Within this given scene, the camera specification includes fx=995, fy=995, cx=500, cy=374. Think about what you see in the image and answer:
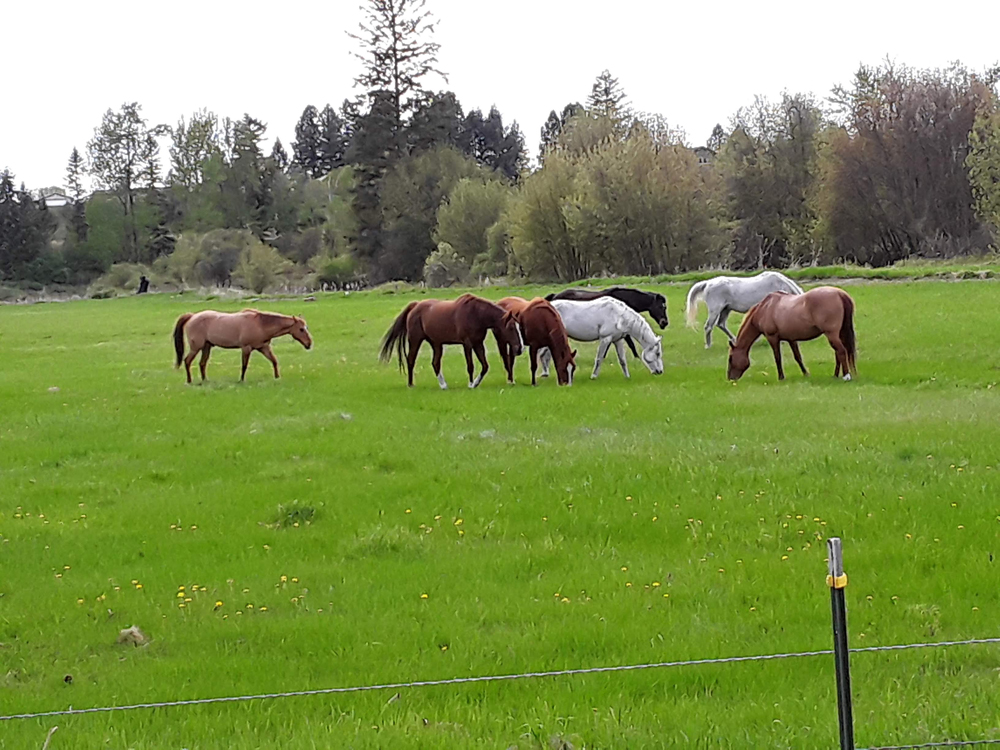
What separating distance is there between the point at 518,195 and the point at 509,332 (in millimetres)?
42055

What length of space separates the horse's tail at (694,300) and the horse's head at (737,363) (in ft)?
17.3

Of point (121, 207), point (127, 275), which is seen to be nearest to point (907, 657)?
point (127, 275)

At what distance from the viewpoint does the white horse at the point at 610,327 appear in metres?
18.0

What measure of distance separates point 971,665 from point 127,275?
267 feet

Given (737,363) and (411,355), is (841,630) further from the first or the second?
(411,355)

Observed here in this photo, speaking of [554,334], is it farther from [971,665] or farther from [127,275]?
[127,275]

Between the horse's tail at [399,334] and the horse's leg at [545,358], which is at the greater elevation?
the horse's tail at [399,334]

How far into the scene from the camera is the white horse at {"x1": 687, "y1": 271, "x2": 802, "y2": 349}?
2170 centimetres

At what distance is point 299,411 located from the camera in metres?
15.0

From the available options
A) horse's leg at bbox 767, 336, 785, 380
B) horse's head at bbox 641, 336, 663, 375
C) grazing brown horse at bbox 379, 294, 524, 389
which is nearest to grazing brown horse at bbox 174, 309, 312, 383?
grazing brown horse at bbox 379, 294, 524, 389

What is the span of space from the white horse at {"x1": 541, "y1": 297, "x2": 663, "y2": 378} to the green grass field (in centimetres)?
326

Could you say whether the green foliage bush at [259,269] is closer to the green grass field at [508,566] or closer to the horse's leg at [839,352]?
the green grass field at [508,566]

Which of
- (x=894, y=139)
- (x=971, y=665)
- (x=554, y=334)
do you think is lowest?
(x=971, y=665)

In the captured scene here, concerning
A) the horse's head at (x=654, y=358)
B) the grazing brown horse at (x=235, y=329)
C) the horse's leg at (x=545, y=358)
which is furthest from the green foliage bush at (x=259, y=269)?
the horse's head at (x=654, y=358)
